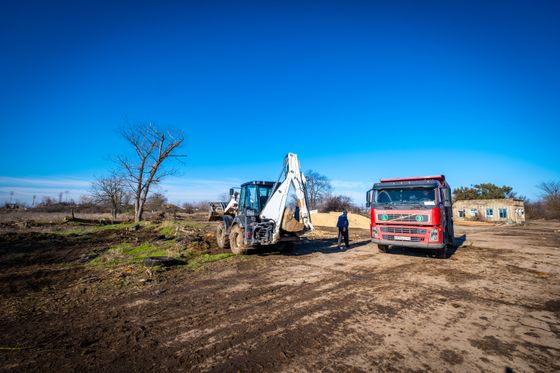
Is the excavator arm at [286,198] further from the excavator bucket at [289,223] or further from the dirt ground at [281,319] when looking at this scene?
the dirt ground at [281,319]

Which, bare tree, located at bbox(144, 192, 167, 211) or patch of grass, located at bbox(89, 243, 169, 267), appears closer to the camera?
patch of grass, located at bbox(89, 243, 169, 267)

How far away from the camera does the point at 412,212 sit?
891cm

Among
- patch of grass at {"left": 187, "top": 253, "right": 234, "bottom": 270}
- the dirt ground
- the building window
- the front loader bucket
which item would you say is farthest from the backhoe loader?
the building window

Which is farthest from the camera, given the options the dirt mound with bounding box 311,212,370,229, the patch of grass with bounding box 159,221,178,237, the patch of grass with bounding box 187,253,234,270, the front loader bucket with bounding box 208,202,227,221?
the dirt mound with bounding box 311,212,370,229

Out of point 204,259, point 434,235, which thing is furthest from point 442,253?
point 204,259

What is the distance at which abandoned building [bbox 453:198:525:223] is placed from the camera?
35.8m

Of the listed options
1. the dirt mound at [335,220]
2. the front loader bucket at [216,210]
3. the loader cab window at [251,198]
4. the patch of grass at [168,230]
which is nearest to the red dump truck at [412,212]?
the loader cab window at [251,198]

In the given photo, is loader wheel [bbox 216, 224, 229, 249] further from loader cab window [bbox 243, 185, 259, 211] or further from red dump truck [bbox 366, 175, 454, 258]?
red dump truck [bbox 366, 175, 454, 258]

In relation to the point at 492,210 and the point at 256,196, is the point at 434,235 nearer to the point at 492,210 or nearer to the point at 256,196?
the point at 256,196

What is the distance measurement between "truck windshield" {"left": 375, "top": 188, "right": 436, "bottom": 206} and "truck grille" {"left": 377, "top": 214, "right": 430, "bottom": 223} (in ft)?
1.62

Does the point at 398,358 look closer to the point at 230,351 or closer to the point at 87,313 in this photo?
the point at 230,351

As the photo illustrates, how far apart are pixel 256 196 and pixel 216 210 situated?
11.0 feet

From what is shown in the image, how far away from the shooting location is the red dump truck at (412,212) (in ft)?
28.3

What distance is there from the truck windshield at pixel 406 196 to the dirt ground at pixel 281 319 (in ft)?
7.72
